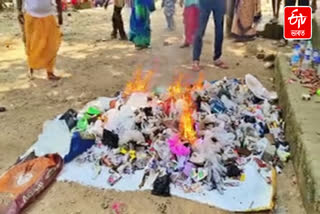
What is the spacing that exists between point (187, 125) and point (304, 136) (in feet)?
3.39

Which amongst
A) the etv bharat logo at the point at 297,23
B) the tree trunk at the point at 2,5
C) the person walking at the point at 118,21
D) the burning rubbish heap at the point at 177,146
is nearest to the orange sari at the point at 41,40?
the burning rubbish heap at the point at 177,146

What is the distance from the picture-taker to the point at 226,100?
16.5 feet

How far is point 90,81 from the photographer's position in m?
6.50

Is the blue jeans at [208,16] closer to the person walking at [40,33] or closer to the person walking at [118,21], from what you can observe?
the person walking at [40,33]

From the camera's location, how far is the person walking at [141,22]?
786 cm

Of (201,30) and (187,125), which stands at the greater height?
(201,30)

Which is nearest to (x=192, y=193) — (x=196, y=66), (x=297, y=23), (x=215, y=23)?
(x=196, y=66)

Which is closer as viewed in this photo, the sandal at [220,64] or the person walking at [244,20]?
the sandal at [220,64]

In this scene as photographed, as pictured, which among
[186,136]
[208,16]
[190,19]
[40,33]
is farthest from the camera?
[190,19]

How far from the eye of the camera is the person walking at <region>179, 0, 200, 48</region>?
782cm

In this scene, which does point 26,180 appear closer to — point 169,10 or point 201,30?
point 201,30

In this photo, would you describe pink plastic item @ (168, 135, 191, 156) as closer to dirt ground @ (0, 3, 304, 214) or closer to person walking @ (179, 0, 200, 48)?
dirt ground @ (0, 3, 304, 214)

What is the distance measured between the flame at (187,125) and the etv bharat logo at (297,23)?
8.92 ft

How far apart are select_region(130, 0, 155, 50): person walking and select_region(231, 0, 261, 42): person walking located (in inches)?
61.2
